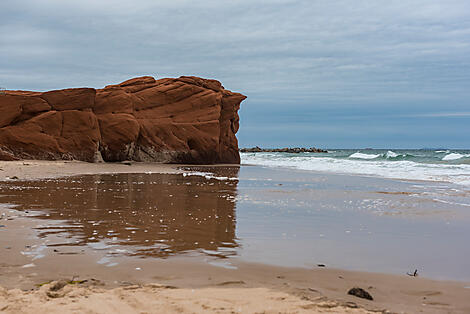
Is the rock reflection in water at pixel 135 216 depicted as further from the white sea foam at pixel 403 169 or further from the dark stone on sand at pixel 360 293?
the white sea foam at pixel 403 169

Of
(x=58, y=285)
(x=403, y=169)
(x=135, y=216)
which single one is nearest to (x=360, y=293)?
(x=58, y=285)

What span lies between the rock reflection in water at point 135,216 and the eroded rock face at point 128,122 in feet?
50.8

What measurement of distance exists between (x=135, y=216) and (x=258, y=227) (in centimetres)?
245

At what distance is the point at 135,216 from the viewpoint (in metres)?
8.47

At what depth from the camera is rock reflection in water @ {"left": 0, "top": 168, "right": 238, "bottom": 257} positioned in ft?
20.2

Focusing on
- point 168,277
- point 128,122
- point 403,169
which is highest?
point 128,122

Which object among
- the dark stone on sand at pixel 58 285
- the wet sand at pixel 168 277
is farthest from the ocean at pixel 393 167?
the dark stone on sand at pixel 58 285

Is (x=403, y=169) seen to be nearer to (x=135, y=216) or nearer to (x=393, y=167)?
(x=393, y=167)

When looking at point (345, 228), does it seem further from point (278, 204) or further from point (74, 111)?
point (74, 111)

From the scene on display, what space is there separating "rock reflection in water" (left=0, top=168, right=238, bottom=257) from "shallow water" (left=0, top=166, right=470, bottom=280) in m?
0.02

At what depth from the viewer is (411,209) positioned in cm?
1060

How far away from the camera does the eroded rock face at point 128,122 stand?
91.2 ft

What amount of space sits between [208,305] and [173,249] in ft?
7.21

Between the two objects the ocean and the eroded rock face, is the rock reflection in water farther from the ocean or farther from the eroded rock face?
the eroded rock face
